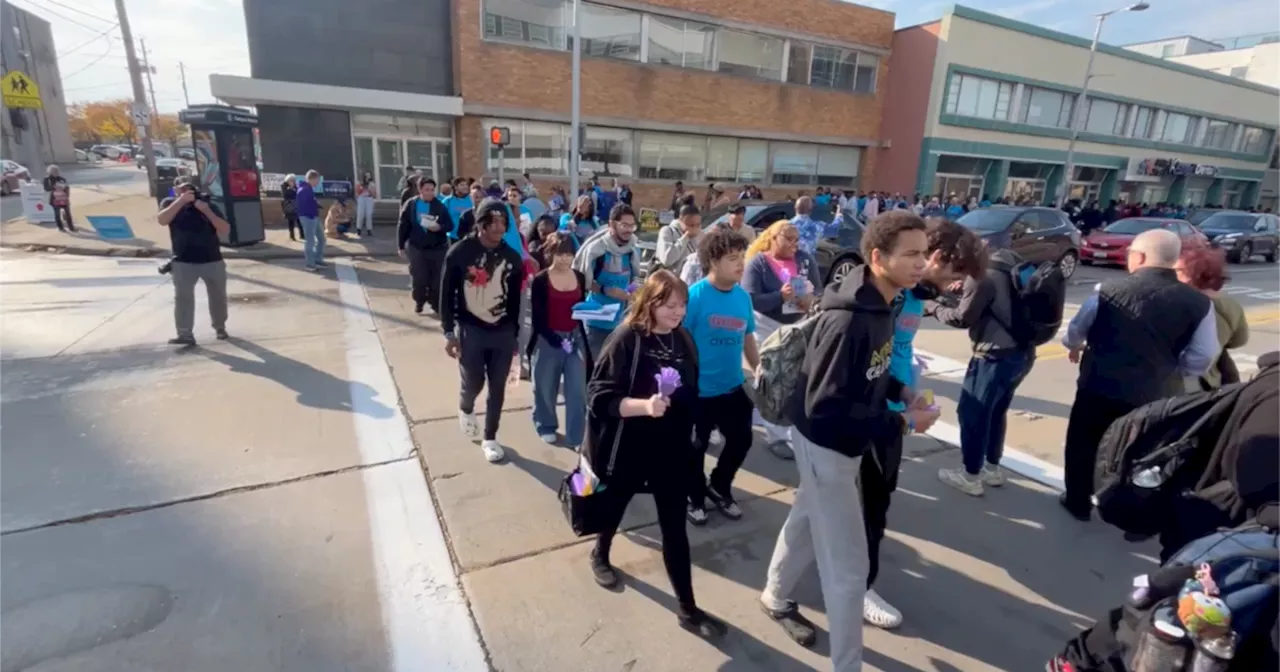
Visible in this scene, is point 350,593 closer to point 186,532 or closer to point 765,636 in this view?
point 186,532

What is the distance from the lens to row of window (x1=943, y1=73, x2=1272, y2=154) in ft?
82.3

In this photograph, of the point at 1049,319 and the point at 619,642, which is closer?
the point at 619,642

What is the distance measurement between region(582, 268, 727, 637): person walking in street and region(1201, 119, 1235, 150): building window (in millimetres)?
46994

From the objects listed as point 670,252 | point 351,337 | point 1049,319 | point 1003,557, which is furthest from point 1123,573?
point 351,337

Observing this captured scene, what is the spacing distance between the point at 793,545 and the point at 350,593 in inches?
82.8

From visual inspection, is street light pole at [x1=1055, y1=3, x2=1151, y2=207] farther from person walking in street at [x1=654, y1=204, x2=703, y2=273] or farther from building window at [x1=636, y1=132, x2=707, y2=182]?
person walking in street at [x1=654, y1=204, x2=703, y2=273]

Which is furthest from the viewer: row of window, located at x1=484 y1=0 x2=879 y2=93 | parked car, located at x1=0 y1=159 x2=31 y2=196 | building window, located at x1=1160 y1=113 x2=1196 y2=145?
building window, located at x1=1160 y1=113 x2=1196 y2=145

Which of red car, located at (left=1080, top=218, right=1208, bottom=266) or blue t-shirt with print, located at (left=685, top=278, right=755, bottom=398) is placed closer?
blue t-shirt with print, located at (left=685, top=278, right=755, bottom=398)

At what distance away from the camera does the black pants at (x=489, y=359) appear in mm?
4234

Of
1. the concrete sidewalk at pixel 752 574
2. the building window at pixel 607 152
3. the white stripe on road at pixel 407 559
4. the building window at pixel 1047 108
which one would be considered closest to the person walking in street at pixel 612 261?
the concrete sidewalk at pixel 752 574

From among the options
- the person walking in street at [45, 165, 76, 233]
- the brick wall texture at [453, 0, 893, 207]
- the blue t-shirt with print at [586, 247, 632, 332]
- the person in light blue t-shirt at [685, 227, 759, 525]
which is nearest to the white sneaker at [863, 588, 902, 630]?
the person in light blue t-shirt at [685, 227, 759, 525]

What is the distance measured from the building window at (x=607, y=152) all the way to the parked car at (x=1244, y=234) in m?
17.5

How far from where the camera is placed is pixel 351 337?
7.21 metres

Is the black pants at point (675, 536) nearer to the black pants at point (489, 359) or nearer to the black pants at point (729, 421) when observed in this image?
the black pants at point (729, 421)
